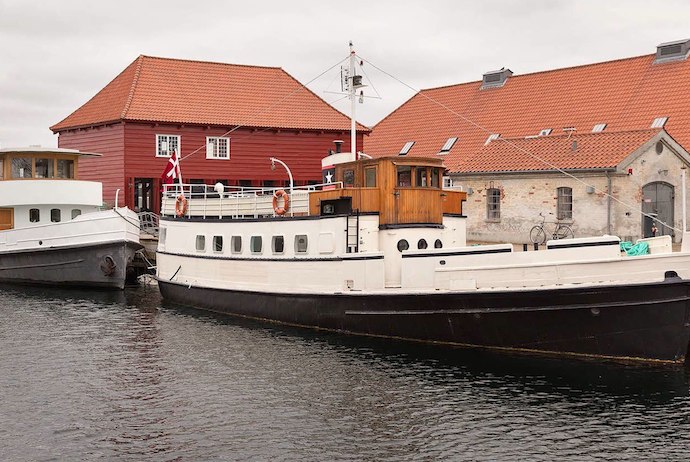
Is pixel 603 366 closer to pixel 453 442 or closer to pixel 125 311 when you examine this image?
pixel 453 442

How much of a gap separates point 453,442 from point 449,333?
661cm

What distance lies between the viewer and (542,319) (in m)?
18.2

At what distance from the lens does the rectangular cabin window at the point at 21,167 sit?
3425 cm

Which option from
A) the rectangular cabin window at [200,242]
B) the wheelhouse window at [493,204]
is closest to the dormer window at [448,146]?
the wheelhouse window at [493,204]

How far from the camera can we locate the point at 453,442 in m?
13.1

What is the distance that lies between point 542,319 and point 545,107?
28739 millimetres

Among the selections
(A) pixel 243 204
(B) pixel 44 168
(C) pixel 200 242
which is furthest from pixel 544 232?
(B) pixel 44 168

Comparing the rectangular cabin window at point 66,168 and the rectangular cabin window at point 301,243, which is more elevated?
the rectangular cabin window at point 66,168

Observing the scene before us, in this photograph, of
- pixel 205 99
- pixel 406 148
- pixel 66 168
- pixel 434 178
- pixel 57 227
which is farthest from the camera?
Answer: pixel 406 148

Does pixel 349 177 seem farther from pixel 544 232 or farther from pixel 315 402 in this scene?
pixel 544 232

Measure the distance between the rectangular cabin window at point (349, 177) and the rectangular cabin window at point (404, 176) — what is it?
1.39 meters

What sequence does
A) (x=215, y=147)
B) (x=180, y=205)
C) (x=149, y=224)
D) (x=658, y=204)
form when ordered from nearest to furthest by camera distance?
(x=180, y=205)
(x=658, y=204)
(x=149, y=224)
(x=215, y=147)

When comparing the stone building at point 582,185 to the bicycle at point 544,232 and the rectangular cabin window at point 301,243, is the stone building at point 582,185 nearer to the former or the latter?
the bicycle at point 544,232

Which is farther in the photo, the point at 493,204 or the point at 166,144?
the point at 166,144
